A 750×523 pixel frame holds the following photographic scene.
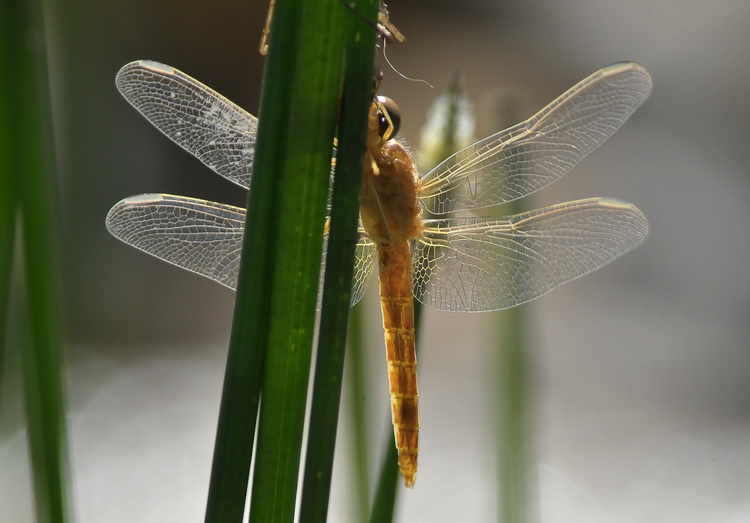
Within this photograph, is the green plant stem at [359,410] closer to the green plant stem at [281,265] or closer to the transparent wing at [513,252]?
the transparent wing at [513,252]

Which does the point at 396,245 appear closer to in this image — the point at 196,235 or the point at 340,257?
the point at 196,235

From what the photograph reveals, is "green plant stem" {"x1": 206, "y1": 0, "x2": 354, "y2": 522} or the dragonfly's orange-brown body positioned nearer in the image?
"green plant stem" {"x1": 206, "y1": 0, "x2": 354, "y2": 522}

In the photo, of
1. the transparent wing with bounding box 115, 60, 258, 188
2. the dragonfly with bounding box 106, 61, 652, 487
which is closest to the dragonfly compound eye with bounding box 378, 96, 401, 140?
the dragonfly with bounding box 106, 61, 652, 487

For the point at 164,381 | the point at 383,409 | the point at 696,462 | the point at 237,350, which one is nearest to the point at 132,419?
the point at 164,381

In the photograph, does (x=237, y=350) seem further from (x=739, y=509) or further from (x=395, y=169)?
(x=739, y=509)

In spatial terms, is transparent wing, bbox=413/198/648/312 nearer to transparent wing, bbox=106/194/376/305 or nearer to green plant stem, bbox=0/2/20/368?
transparent wing, bbox=106/194/376/305

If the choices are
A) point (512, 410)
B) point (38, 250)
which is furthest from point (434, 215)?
point (38, 250)
